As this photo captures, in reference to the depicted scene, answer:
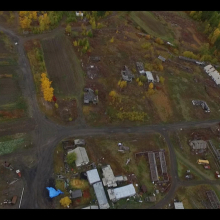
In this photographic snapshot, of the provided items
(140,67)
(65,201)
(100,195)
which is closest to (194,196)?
(100,195)

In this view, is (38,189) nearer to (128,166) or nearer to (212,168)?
(128,166)

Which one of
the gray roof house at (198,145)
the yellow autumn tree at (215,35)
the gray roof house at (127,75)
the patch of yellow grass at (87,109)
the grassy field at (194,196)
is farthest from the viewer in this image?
the yellow autumn tree at (215,35)

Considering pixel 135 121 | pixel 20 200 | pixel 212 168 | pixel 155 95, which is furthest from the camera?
pixel 155 95

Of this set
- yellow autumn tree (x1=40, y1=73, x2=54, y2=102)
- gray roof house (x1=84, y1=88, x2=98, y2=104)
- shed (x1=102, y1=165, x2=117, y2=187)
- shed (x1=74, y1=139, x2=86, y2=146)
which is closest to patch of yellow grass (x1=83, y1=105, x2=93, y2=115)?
gray roof house (x1=84, y1=88, x2=98, y2=104)

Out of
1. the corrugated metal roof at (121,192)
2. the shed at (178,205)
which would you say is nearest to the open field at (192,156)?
the shed at (178,205)

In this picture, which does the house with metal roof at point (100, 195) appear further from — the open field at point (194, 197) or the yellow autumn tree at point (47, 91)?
the yellow autumn tree at point (47, 91)

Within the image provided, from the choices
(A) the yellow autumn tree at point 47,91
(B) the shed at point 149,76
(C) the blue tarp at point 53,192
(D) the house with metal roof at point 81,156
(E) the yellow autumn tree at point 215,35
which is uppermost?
(E) the yellow autumn tree at point 215,35
